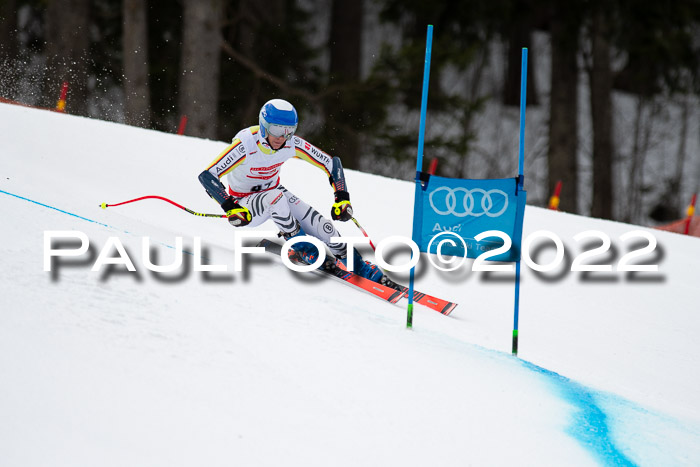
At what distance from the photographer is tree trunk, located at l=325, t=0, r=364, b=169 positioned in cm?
1573

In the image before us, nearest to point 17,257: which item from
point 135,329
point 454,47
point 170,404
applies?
point 135,329

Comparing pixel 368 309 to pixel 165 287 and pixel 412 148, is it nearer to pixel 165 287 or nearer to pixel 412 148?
pixel 165 287

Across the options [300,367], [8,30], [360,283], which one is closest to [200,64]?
[8,30]

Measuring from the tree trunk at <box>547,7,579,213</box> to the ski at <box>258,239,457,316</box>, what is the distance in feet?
31.3

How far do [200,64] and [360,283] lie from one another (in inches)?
368

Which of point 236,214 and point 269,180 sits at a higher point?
point 269,180

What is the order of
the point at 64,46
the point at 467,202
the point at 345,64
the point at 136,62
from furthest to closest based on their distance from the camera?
1. the point at 345,64
2. the point at 64,46
3. the point at 136,62
4. the point at 467,202

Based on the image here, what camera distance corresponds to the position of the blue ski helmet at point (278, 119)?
5363mm

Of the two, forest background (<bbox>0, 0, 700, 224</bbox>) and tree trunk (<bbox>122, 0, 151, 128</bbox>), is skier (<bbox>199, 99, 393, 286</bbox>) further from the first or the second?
tree trunk (<bbox>122, 0, 151, 128</bbox>)

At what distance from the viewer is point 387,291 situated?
544cm

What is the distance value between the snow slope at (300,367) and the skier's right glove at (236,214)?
29 centimetres

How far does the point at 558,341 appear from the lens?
536 centimetres

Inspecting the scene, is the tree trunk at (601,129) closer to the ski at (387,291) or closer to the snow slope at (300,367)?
the snow slope at (300,367)

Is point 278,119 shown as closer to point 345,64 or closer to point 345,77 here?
point 345,77
